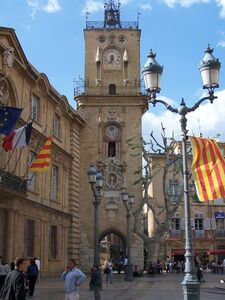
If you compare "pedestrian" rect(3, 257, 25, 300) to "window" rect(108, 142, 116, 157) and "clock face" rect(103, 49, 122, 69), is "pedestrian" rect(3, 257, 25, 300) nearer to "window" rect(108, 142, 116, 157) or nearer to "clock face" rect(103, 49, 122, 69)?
"window" rect(108, 142, 116, 157)

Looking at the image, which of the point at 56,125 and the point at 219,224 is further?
the point at 219,224

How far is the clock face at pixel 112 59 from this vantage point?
4562cm

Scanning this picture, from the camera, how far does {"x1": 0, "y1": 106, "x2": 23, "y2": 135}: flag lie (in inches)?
889

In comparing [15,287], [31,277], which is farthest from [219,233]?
[15,287]

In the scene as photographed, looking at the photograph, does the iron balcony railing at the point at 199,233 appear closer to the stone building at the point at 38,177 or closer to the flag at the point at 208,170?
the stone building at the point at 38,177

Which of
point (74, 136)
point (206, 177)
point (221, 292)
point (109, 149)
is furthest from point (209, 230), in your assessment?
point (206, 177)

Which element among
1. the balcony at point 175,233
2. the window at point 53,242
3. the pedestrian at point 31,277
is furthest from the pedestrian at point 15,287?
the balcony at point 175,233

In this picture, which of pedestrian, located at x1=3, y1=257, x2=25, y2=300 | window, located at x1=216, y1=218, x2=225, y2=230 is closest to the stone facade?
window, located at x1=216, y1=218, x2=225, y2=230

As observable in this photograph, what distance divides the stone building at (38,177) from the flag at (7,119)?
142 inches

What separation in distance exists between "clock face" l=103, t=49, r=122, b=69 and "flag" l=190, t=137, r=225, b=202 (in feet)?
110

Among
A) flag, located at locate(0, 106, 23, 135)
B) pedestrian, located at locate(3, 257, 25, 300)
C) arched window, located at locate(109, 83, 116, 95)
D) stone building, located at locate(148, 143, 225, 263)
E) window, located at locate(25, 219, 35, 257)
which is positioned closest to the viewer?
pedestrian, located at locate(3, 257, 25, 300)

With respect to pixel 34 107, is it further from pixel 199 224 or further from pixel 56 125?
pixel 199 224

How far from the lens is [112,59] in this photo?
150 ft

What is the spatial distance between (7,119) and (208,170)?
12.5m
